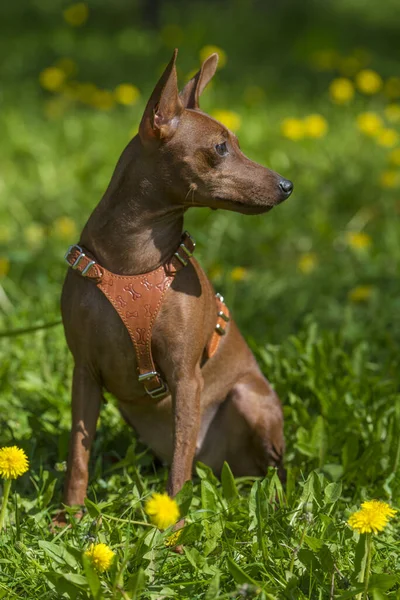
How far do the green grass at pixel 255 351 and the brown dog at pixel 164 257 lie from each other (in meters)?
0.24

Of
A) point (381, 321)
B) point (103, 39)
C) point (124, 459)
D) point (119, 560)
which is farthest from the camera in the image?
point (103, 39)

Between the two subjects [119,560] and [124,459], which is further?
[124,459]

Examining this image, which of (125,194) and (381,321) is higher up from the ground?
(125,194)

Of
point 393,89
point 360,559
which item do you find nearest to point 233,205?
point 360,559

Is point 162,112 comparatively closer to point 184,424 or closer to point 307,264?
point 184,424

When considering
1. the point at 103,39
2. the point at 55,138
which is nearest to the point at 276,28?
the point at 103,39

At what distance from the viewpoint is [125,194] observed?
2824mm

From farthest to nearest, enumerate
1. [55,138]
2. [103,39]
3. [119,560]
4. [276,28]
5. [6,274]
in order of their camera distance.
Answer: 1. [276,28]
2. [103,39]
3. [55,138]
4. [6,274]
5. [119,560]

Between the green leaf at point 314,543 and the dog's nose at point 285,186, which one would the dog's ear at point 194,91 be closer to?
the dog's nose at point 285,186

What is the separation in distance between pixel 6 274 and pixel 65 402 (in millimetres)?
1449

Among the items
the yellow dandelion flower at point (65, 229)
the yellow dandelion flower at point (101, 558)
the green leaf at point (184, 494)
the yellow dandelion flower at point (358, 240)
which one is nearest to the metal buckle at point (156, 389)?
the green leaf at point (184, 494)

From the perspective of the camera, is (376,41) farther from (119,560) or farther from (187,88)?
(119,560)

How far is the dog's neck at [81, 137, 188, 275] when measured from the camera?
279 cm

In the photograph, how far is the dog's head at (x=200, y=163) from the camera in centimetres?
270
